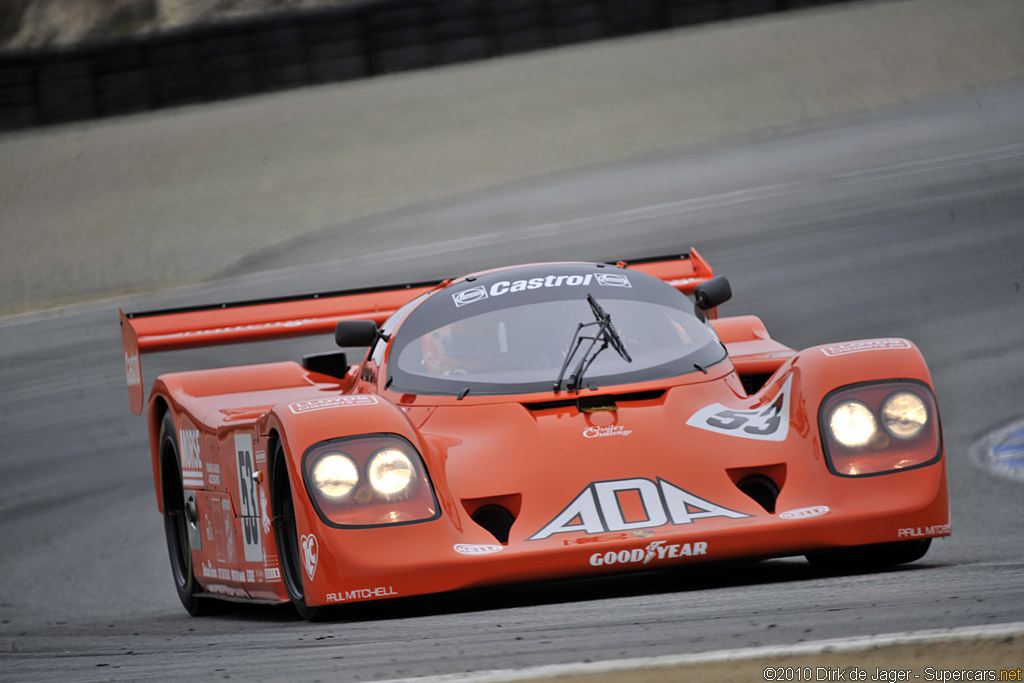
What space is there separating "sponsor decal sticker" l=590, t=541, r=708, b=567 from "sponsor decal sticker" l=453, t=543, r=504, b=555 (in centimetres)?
28

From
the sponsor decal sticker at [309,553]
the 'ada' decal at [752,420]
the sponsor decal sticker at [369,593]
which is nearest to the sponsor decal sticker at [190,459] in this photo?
the sponsor decal sticker at [309,553]

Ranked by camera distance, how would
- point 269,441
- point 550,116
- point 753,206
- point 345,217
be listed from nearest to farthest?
point 269,441, point 753,206, point 345,217, point 550,116

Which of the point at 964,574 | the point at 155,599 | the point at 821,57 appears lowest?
the point at 155,599

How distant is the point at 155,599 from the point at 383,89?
14549 mm

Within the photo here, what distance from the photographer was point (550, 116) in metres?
18.9

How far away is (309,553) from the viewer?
4.31 m

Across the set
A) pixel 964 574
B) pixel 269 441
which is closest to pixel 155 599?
pixel 269 441

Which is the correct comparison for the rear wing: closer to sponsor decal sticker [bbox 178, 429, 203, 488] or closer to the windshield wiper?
sponsor decal sticker [bbox 178, 429, 203, 488]

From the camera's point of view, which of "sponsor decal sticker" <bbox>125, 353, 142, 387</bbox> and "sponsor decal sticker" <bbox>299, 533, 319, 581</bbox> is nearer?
"sponsor decal sticker" <bbox>299, 533, 319, 581</bbox>

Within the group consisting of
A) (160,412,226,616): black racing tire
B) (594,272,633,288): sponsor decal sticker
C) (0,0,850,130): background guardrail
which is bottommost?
(160,412,226,616): black racing tire

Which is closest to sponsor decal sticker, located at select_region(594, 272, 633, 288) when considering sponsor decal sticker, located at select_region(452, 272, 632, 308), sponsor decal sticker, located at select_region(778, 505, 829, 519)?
sponsor decal sticker, located at select_region(452, 272, 632, 308)

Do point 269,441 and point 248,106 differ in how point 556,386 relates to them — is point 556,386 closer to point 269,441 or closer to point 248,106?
point 269,441

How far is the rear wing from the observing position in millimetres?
Answer: 7102

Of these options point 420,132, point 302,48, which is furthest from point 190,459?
point 302,48
